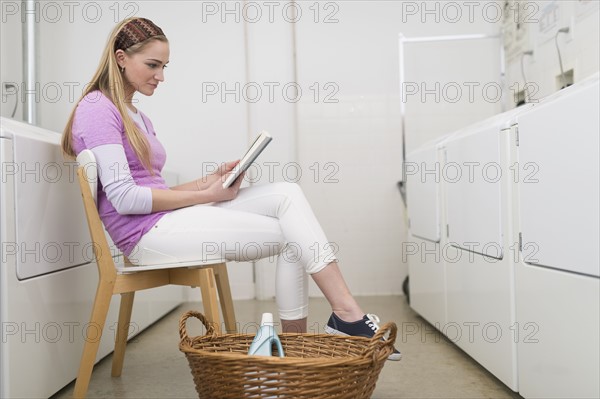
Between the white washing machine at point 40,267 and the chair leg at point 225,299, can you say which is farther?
the chair leg at point 225,299

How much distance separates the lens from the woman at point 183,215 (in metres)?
1.61

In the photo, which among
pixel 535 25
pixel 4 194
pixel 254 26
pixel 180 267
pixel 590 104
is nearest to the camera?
pixel 590 104

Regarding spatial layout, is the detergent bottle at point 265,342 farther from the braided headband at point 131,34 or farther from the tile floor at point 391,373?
the braided headband at point 131,34

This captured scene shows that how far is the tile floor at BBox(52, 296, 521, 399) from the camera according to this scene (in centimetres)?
184

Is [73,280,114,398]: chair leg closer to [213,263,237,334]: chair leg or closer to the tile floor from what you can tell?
the tile floor

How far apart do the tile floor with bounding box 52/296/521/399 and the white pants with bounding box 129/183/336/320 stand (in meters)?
→ 0.45

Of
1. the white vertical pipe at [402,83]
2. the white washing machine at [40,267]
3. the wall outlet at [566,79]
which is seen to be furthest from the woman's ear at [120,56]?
the white vertical pipe at [402,83]

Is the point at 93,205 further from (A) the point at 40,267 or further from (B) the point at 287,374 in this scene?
(B) the point at 287,374

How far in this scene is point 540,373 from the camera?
61.8 inches

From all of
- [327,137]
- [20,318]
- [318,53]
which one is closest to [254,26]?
[318,53]

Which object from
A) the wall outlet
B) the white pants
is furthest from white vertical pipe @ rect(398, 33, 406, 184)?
the white pants

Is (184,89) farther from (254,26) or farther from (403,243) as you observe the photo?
(403,243)

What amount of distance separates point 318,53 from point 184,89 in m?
0.86

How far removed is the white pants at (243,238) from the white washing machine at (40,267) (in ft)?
0.95
